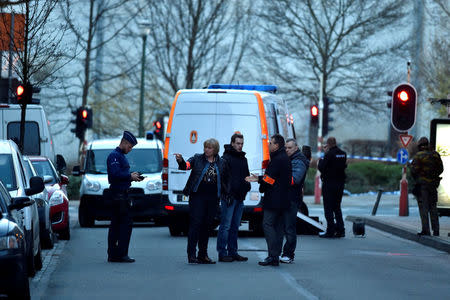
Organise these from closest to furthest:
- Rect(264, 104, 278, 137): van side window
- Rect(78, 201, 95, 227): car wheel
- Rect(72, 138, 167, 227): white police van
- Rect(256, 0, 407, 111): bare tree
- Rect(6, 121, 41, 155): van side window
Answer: Rect(264, 104, 278, 137): van side window, Rect(72, 138, 167, 227): white police van, Rect(78, 201, 95, 227): car wheel, Rect(6, 121, 41, 155): van side window, Rect(256, 0, 407, 111): bare tree

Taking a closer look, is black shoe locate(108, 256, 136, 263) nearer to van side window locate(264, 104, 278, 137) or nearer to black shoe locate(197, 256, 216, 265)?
black shoe locate(197, 256, 216, 265)

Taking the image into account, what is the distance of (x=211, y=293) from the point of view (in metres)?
11.2

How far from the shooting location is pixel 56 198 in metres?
18.4

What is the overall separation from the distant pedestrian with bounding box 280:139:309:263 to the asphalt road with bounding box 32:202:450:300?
27 centimetres

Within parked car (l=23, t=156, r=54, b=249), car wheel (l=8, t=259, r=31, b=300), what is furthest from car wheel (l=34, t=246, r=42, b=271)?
car wheel (l=8, t=259, r=31, b=300)

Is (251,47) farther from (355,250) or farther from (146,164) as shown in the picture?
(355,250)

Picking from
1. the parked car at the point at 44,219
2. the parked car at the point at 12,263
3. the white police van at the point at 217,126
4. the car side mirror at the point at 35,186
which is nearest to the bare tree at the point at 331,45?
the white police van at the point at 217,126

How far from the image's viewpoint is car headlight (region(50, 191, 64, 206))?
18.3 metres

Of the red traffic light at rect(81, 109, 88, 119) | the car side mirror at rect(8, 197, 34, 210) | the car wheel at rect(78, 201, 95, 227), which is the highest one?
the red traffic light at rect(81, 109, 88, 119)

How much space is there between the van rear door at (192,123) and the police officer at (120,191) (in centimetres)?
426

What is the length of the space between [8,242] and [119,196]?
15.0 ft

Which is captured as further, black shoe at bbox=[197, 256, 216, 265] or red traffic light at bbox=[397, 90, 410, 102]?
red traffic light at bbox=[397, 90, 410, 102]

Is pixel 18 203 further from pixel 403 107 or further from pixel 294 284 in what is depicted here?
pixel 403 107

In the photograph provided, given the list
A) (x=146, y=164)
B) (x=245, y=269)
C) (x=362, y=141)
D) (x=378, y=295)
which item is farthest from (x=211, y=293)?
(x=362, y=141)
